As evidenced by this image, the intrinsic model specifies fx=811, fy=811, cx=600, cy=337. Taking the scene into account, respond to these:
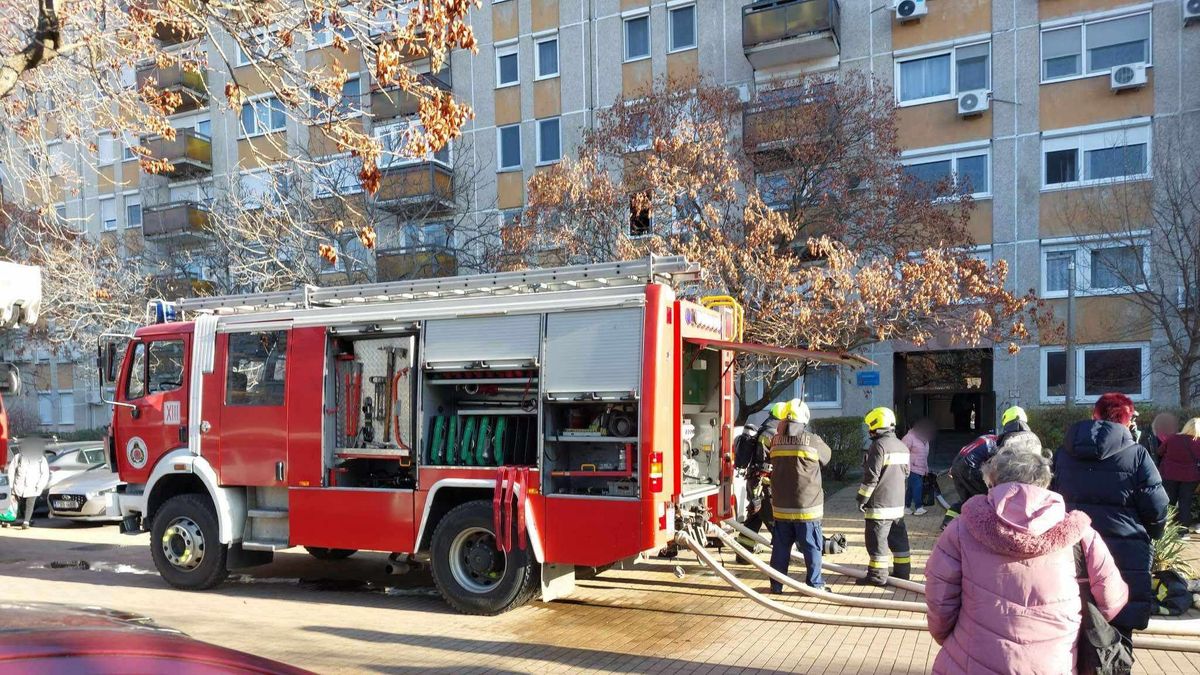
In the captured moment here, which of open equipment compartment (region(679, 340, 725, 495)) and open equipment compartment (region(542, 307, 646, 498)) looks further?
open equipment compartment (region(679, 340, 725, 495))

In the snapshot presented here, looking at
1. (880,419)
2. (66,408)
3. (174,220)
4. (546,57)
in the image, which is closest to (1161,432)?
(880,419)

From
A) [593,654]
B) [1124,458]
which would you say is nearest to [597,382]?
[593,654]

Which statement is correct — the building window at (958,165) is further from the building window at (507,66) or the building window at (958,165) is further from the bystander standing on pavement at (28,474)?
the bystander standing on pavement at (28,474)

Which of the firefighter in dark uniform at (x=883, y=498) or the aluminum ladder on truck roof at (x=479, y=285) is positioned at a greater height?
the aluminum ladder on truck roof at (x=479, y=285)

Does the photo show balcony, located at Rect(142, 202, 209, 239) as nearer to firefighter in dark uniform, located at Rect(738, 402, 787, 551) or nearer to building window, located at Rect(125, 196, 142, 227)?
building window, located at Rect(125, 196, 142, 227)

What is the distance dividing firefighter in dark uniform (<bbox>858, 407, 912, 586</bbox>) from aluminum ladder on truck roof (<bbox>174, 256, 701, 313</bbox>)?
2.25 m

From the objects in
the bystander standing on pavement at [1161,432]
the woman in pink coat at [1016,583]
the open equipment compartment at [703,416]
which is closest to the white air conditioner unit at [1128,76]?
the bystander standing on pavement at [1161,432]

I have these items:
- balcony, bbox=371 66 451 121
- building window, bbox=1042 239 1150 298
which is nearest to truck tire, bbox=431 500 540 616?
building window, bbox=1042 239 1150 298

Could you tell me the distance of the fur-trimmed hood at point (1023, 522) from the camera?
2949 millimetres

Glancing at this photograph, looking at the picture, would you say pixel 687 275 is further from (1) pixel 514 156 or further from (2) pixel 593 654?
(1) pixel 514 156

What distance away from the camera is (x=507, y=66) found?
81.8 feet

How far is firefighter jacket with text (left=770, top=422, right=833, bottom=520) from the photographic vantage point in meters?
7.21

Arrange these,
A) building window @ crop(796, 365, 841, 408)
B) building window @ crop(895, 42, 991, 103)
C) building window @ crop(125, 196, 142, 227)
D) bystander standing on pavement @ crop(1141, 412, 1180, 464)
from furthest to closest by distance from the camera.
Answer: building window @ crop(125, 196, 142, 227)
building window @ crop(796, 365, 841, 408)
building window @ crop(895, 42, 991, 103)
bystander standing on pavement @ crop(1141, 412, 1180, 464)

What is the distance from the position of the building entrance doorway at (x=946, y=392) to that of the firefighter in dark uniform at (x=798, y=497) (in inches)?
564
